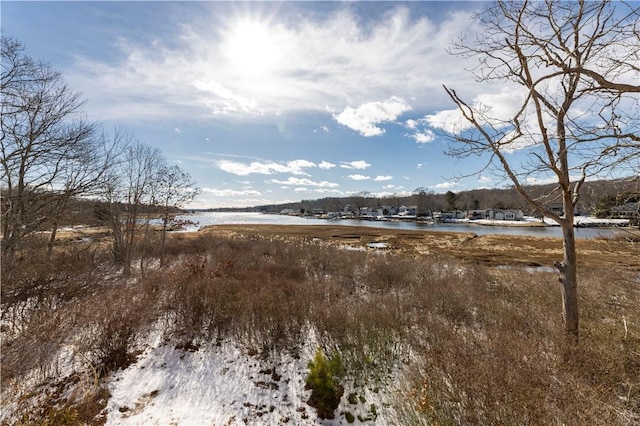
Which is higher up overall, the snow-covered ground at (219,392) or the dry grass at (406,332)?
the dry grass at (406,332)

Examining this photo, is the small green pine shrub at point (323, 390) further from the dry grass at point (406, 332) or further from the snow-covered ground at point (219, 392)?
the dry grass at point (406, 332)

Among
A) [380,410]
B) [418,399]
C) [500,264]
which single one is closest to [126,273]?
[380,410]

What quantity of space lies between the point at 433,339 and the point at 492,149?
13.4 ft

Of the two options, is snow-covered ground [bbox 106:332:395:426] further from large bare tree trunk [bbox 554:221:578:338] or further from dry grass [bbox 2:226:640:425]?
large bare tree trunk [bbox 554:221:578:338]

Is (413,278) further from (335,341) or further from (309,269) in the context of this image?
(335,341)

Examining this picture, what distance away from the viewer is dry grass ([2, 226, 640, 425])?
3.54 meters

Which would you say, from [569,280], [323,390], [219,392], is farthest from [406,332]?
[219,392]

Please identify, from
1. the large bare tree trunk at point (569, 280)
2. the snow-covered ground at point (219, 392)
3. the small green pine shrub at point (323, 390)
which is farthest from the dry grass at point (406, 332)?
the small green pine shrub at point (323, 390)

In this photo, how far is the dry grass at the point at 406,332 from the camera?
3.54m

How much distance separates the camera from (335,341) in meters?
6.23

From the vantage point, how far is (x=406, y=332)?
21.7 ft

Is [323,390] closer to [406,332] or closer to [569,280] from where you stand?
[406,332]

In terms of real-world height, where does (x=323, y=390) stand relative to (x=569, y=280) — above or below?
below

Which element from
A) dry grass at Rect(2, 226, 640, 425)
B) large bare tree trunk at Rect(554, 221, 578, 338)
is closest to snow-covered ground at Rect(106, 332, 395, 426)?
dry grass at Rect(2, 226, 640, 425)
